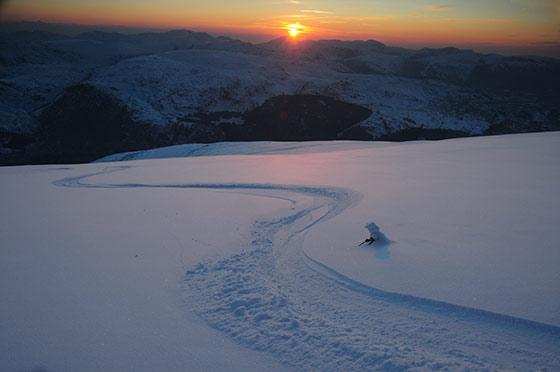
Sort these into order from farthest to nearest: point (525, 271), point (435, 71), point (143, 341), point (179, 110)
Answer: point (435, 71)
point (179, 110)
point (525, 271)
point (143, 341)

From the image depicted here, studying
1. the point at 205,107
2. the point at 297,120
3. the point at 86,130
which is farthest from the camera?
the point at 205,107

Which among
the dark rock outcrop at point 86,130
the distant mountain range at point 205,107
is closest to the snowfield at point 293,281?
the dark rock outcrop at point 86,130

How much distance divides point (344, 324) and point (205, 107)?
46.5 meters

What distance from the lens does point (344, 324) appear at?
2670 mm

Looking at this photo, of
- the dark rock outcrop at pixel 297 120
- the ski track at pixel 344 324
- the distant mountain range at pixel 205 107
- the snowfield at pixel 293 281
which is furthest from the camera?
the dark rock outcrop at pixel 297 120

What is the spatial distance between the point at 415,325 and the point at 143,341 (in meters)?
2.05

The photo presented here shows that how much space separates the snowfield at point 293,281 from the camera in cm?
235

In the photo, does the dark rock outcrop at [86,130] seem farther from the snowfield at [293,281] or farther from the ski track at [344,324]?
the ski track at [344,324]

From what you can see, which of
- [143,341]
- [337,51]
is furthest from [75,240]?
[337,51]

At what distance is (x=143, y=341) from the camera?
250 cm

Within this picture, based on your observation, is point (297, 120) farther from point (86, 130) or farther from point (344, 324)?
point (344, 324)

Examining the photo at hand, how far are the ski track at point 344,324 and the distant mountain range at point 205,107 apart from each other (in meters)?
37.5

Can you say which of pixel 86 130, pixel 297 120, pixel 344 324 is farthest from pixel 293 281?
pixel 86 130

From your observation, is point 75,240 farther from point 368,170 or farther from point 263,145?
point 263,145
